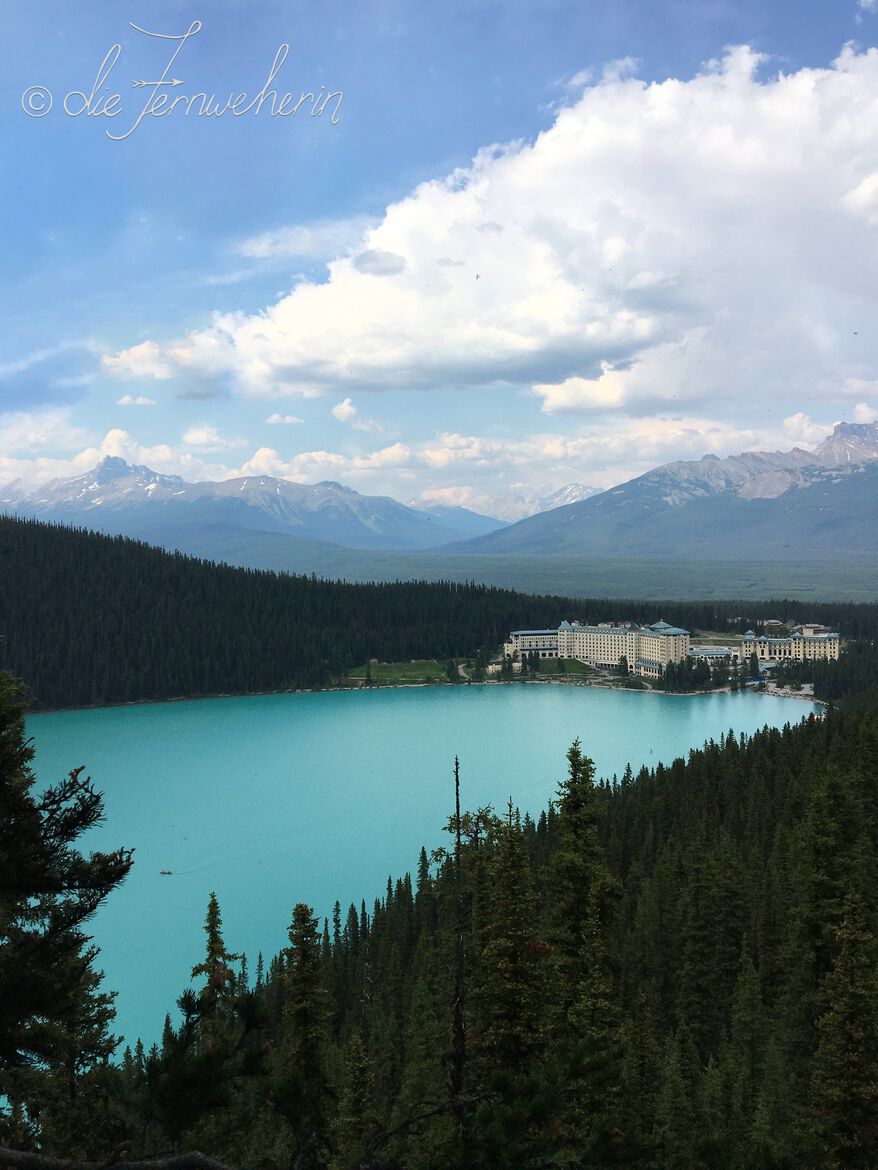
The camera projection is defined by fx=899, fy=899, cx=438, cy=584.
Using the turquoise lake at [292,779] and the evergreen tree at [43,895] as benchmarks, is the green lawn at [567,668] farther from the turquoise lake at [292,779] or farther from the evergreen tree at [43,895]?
the evergreen tree at [43,895]

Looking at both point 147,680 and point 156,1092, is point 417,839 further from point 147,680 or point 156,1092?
point 147,680

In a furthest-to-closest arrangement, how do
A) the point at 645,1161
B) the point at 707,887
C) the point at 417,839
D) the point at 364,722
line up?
the point at 364,722 < the point at 417,839 < the point at 707,887 < the point at 645,1161

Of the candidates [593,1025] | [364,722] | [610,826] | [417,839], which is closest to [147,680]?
[364,722]

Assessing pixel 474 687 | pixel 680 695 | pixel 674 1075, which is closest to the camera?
pixel 674 1075

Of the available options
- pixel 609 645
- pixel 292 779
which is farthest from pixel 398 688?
pixel 292 779

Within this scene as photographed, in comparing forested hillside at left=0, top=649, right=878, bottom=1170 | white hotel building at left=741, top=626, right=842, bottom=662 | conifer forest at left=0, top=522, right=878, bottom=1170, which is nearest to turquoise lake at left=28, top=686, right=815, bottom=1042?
conifer forest at left=0, top=522, right=878, bottom=1170
